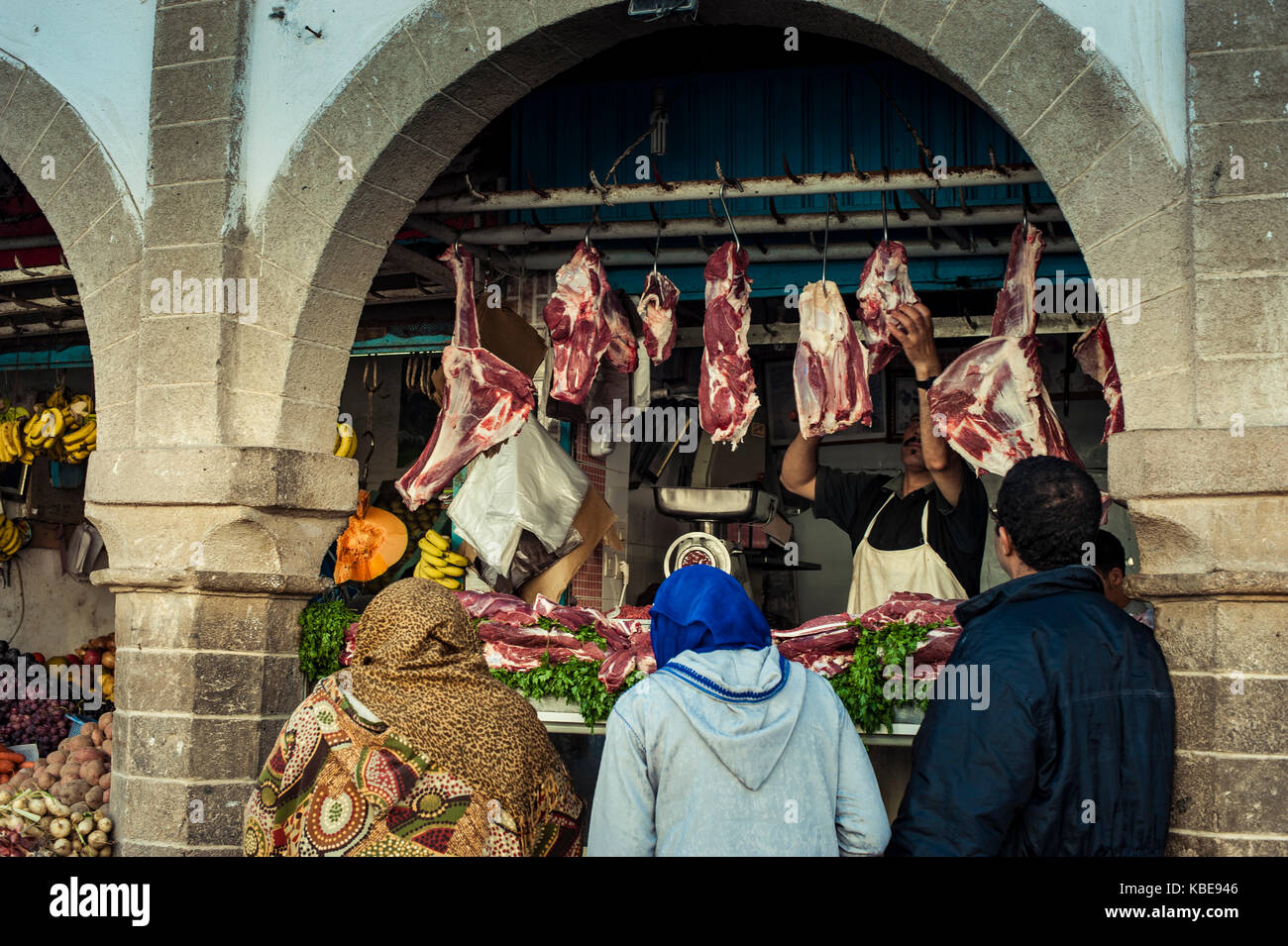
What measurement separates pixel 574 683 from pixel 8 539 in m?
6.97

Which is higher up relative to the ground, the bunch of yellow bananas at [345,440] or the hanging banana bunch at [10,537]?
the bunch of yellow bananas at [345,440]

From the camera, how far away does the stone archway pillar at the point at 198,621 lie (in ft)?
15.3

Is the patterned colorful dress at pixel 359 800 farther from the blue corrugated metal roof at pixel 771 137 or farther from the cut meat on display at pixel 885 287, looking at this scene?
the blue corrugated metal roof at pixel 771 137

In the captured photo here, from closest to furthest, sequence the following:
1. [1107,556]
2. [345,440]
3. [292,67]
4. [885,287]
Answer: [1107,556]
[292,67]
[885,287]
[345,440]

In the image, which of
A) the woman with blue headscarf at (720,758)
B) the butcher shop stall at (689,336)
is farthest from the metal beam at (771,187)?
the woman with blue headscarf at (720,758)

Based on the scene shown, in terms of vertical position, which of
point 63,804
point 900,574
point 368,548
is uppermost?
point 368,548

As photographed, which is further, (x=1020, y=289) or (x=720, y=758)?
(x=1020, y=289)

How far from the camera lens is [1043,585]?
2814mm

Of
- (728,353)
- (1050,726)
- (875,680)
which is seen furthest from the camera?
(728,353)

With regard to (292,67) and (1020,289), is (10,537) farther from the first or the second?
(1020,289)

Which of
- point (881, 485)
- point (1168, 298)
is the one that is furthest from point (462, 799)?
point (881, 485)

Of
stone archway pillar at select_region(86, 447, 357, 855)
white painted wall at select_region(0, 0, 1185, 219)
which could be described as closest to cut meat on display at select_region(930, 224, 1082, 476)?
white painted wall at select_region(0, 0, 1185, 219)

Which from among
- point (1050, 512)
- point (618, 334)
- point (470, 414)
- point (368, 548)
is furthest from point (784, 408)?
point (1050, 512)

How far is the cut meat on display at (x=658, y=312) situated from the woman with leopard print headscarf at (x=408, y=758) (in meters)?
2.80
